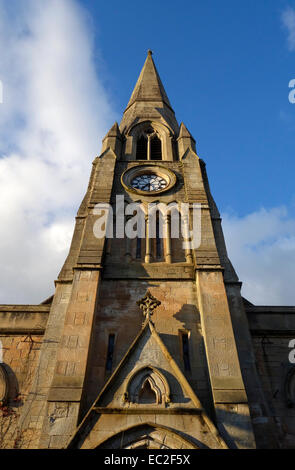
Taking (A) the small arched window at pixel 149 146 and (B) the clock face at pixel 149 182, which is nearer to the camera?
(B) the clock face at pixel 149 182

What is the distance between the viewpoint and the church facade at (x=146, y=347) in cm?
895

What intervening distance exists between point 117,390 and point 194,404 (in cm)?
205

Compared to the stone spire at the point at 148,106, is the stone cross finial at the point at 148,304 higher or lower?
lower

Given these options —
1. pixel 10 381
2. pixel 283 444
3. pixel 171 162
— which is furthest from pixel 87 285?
pixel 171 162

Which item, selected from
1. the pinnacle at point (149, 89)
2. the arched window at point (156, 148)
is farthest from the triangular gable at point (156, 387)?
the pinnacle at point (149, 89)

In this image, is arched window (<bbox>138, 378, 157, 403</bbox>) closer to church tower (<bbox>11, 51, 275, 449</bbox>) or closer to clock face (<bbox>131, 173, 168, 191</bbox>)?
church tower (<bbox>11, 51, 275, 449</bbox>)

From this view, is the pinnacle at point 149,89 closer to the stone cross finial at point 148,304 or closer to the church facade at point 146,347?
the church facade at point 146,347

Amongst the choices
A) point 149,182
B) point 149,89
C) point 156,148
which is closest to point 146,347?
point 149,182

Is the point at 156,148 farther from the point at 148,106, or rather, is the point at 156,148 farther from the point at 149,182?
the point at 149,182

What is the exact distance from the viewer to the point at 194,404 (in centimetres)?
919

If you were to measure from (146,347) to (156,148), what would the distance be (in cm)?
1623

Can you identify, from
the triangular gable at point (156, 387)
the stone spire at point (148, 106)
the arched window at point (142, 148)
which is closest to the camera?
the triangular gable at point (156, 387)

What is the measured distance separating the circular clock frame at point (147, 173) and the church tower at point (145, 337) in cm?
16

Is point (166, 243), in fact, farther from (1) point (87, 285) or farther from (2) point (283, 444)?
(2) point (283, 444)
